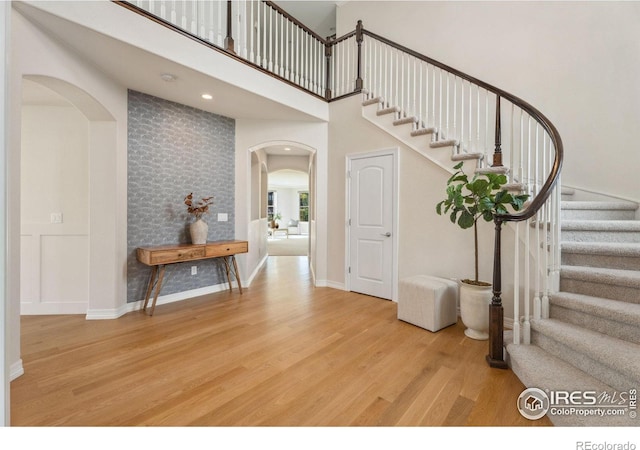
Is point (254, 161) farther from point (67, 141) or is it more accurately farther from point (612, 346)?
point (612, 346)

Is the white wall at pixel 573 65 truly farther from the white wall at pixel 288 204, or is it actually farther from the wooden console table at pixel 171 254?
the white wall at pixel 288 204

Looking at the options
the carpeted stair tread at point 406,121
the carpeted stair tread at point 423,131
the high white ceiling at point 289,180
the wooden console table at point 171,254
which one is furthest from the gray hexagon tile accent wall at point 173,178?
the high white ceiling at point 289,180

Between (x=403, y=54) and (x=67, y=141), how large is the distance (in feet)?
14.3

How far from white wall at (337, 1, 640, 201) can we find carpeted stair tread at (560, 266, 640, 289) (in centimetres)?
178

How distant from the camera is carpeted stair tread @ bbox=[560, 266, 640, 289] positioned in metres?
1.91

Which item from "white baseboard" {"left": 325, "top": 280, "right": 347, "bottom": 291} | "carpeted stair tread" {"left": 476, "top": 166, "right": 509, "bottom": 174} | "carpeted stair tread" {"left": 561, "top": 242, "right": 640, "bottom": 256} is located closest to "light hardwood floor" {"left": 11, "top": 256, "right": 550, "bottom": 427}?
"white baseboard" {"left": 325, "top": 280, "right": 347, "bottom": 291}

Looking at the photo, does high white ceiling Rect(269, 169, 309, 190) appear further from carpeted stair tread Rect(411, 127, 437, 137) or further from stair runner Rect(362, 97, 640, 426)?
stair runner Rect(362, 97, 640, 426)

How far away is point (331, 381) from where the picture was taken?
1904mm

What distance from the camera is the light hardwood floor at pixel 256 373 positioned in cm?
157

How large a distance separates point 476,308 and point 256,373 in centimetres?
203

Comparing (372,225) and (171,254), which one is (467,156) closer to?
(372,225)

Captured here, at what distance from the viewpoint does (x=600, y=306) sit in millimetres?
1845

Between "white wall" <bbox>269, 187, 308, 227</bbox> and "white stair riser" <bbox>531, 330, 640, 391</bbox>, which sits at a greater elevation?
"white wall" <bbox>269, 187, 308, 227</bbox>
